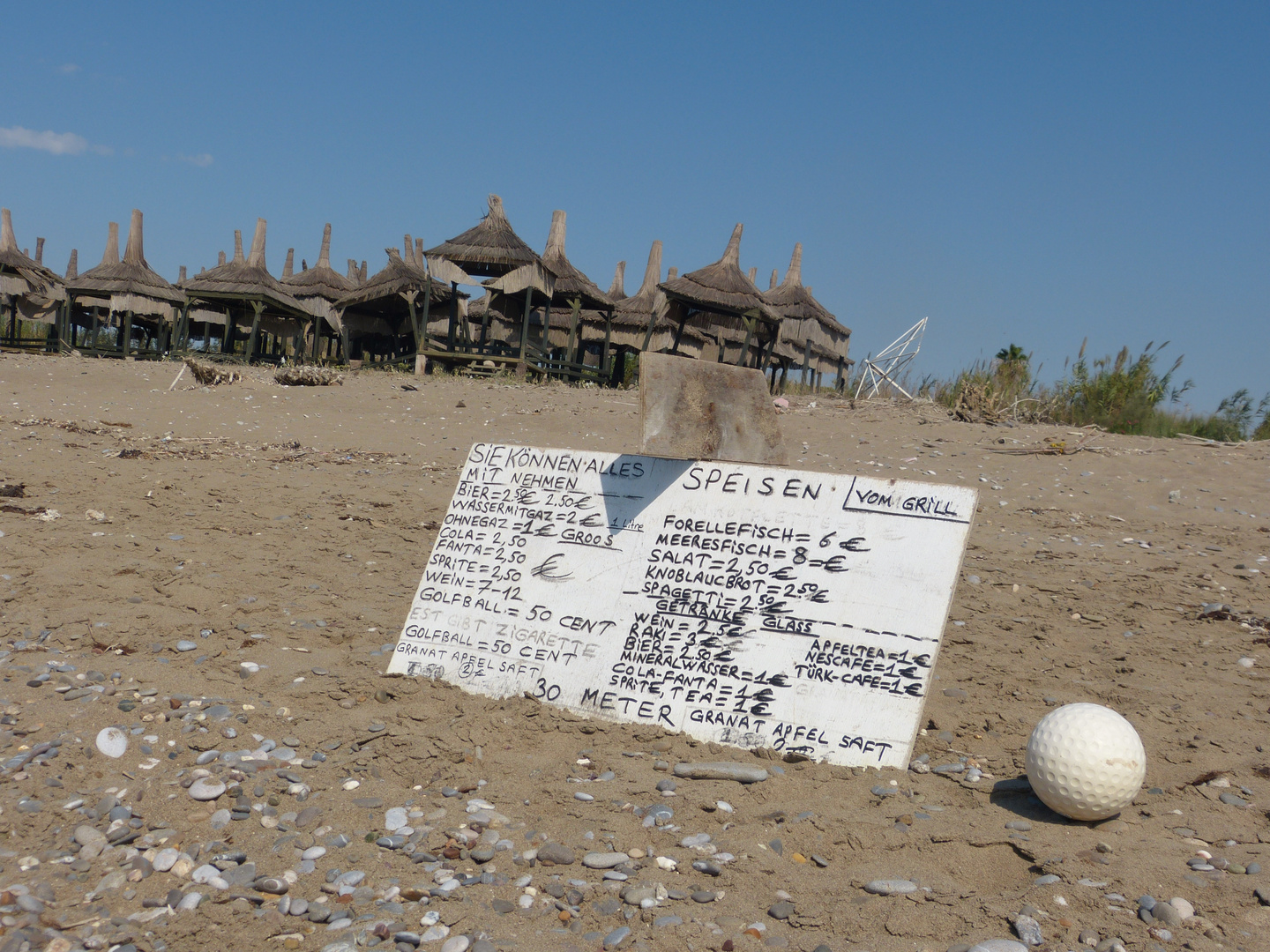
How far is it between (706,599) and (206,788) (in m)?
1.85

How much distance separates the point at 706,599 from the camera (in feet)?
11.3

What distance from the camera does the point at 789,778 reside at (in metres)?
2.91

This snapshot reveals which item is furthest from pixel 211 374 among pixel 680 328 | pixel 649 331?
pixel 680 328

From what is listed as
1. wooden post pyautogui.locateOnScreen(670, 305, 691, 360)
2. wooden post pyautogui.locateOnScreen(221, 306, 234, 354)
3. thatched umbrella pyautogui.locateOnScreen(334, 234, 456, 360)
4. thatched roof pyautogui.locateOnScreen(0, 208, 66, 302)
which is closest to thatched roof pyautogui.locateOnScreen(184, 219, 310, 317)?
wooden post pyautogui.locateOnScreen(221, 306, 234, 354)

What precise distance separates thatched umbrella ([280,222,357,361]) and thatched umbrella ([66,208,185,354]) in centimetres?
343

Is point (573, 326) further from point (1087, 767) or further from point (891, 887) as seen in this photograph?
point (891, 887)

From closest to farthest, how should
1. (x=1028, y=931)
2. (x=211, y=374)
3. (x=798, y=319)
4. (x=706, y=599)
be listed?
(x=1028, y=931) < (x=706, y=599) < (x=211, y=374) < (x=798, y=319)

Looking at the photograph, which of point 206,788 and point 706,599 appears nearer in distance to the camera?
point 206,788

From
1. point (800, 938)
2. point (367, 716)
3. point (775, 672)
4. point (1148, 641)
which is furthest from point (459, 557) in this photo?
point (1148, 641)

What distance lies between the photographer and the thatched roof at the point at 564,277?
67.3 feet

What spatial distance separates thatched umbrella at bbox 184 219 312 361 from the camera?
74.9ft

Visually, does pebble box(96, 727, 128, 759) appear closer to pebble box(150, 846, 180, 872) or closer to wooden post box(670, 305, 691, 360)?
pebble box(150, 846, 180, 872)

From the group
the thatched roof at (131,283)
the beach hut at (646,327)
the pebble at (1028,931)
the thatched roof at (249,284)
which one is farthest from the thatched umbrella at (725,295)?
the pebble at (1028,931)

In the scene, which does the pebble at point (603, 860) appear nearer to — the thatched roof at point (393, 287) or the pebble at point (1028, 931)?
the pebble at point (1028, 931)
